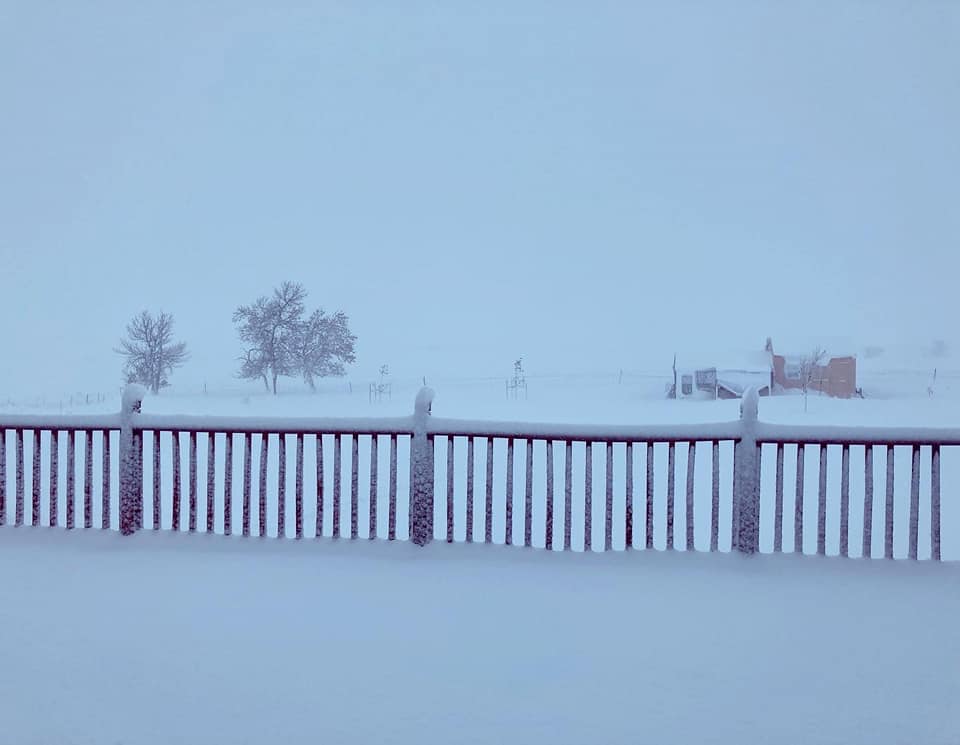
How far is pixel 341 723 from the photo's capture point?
134 inches

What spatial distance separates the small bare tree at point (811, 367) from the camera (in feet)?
129

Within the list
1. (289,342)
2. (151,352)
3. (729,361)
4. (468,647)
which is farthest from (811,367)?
(468,647)

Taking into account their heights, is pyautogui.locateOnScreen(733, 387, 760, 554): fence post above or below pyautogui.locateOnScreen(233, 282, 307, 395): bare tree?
below

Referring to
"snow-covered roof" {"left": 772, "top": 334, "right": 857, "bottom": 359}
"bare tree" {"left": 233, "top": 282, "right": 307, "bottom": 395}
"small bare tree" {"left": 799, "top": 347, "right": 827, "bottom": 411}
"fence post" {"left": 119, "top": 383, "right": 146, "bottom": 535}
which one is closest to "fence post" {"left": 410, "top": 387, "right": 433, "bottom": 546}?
"fence post" {"left": 119, "top": 383, "right": 146, "bottom": 535}

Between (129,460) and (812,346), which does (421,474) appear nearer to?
(129,460)

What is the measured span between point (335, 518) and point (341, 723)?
3435 mm

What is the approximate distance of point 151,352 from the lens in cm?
4172

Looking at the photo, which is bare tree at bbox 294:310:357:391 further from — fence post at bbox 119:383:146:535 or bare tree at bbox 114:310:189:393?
fence post at bbox 119:383:146:535

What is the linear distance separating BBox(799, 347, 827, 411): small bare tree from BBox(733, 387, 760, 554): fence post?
34896mm

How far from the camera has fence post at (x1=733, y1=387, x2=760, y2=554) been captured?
6188 millimetres

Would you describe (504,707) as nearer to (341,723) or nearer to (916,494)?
(341,723)

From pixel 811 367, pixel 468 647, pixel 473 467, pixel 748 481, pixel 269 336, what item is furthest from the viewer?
pixel 269 336

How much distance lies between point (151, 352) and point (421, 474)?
3960cm

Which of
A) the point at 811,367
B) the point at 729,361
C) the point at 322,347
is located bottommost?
the point at 811,367
